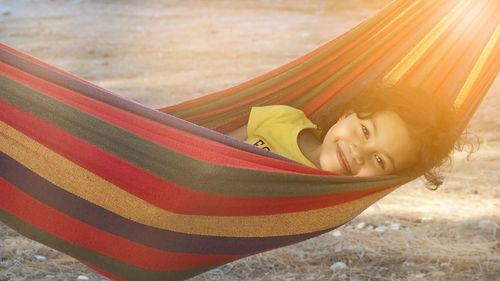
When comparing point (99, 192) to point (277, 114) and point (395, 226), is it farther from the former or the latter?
point (395, 226)

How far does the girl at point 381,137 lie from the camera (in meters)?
1.96

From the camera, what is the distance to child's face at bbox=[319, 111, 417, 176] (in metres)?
1.95

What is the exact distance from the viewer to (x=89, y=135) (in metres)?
1.61

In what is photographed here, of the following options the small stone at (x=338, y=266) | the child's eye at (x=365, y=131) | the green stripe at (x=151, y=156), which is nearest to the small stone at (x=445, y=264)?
the small stone at (x=338, y=266)

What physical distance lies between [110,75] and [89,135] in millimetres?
4557

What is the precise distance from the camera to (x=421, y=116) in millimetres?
1978

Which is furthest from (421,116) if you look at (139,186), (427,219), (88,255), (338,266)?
(427,219)

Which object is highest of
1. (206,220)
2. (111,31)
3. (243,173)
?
(243,173)

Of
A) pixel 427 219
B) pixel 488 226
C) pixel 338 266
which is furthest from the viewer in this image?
pixel 427 219

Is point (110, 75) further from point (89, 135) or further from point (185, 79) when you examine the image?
point (89, 135)

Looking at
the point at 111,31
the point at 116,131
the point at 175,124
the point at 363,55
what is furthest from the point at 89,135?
the point at 111,31

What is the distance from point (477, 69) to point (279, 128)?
0.59 meters

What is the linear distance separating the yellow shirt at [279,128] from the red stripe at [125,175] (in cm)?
48

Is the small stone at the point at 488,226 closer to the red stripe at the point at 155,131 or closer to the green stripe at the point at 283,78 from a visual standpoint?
the green stripe at the point at 283,78
